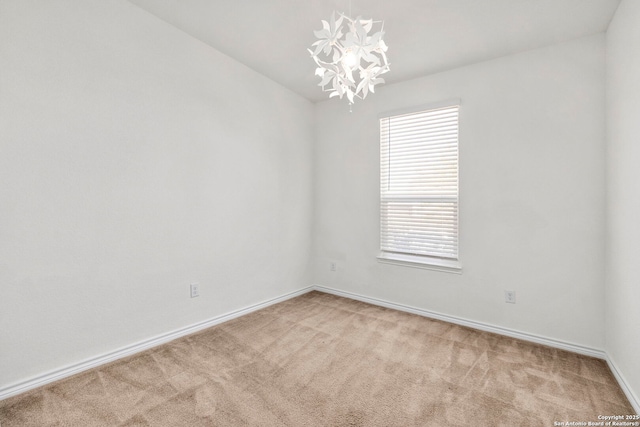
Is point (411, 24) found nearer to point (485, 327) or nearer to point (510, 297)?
point (510, 297)

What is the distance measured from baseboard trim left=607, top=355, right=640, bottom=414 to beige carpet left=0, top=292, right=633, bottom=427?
46 millimetres

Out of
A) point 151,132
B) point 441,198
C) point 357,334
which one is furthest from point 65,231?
point 441,198

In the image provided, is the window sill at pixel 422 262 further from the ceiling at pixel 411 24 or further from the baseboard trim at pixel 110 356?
the ceiling at pixel 411 24

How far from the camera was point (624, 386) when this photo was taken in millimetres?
1834

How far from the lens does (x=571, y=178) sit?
2.39m

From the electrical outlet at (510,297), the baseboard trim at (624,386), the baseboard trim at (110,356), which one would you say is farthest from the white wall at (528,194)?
the baseboard trim at (110,356)

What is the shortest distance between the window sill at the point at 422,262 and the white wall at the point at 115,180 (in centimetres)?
150

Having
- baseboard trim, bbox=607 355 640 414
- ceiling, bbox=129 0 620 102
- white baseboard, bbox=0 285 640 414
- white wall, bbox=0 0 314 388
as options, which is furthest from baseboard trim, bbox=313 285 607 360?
ceiling, bbox=129 0 620 102

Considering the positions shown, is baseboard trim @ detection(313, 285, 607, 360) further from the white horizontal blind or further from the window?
the white horizontal blind

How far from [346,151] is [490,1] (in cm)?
200

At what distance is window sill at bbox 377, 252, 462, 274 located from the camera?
2945 mm

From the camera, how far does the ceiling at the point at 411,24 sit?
6.77 ft

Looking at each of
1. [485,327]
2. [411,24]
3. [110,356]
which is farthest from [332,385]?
[411,24]

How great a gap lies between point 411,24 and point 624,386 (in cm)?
289
